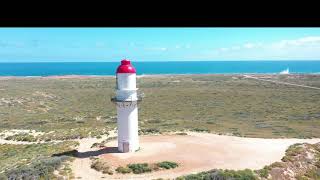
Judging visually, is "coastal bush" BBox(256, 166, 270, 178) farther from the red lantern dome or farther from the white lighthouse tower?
the red lantern dome

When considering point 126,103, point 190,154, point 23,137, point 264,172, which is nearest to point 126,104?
point 126,103

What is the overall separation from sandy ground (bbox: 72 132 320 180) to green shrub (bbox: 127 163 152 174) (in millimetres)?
339

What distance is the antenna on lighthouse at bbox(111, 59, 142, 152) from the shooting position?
23500 mm

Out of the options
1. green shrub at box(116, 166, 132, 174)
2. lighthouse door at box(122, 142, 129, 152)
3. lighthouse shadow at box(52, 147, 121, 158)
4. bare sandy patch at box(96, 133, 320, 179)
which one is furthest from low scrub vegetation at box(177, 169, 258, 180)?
lighthouse shadow at box(52, 147, 121, 158)

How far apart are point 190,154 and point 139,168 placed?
13.0 feet

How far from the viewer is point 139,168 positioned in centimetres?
2122

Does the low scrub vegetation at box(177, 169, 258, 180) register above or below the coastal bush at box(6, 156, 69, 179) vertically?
below

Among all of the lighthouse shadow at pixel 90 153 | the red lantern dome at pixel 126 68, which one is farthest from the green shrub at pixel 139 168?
the red lantern dome at pixel 126 68

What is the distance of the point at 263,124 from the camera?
4172 cm

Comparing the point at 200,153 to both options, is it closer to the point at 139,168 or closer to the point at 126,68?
the point at 139,168

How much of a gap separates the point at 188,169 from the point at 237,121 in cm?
2384

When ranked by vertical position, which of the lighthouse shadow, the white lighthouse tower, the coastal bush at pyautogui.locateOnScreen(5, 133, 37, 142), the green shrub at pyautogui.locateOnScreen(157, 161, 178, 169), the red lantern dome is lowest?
the green shrub at pyautogui.locateOnScreen(157, 161, 178, 169)
